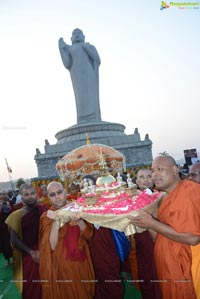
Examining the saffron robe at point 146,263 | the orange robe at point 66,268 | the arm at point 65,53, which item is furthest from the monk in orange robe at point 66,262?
the arm at point 65,53

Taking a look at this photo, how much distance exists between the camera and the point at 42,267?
11.0ft

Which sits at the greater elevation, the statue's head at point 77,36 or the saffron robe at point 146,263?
the statue's head at point 77,36

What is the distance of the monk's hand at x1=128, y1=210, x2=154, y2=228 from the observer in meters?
2.46

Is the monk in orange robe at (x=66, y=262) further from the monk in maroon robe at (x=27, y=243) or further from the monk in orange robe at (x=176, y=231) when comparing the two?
the monk in orange robe at (x=176, y=231)

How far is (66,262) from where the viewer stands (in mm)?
3273

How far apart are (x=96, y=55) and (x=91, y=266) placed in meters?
21.3

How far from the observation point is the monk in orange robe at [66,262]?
Answer: 127 inches

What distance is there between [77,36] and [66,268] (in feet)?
73.5

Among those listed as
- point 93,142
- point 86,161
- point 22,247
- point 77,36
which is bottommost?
point 22,247

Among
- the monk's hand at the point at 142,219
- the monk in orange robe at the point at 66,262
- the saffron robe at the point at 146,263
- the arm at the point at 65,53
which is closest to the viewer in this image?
the monk's hand at the point at 142,219

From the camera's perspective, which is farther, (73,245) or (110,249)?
(110,249)

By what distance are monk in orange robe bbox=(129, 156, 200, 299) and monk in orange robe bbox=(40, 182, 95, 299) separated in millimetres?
965

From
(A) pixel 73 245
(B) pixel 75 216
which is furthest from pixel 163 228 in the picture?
(A) pixel 73 245

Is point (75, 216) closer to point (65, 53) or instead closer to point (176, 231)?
point (176, 231)
